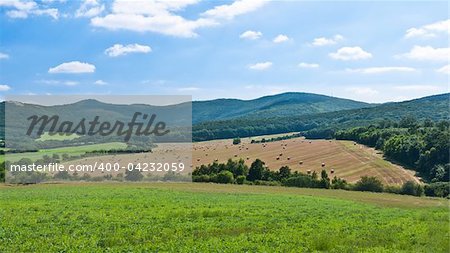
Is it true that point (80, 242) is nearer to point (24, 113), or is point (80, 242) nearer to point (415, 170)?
point (415, 170)

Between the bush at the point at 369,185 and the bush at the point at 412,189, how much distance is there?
362 centimetres

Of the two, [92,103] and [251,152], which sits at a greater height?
[92,103]

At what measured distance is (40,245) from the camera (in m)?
19.1

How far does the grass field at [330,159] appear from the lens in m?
82.7

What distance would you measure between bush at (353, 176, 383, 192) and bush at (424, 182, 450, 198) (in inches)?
291

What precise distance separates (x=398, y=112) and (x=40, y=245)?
19946 centimetres

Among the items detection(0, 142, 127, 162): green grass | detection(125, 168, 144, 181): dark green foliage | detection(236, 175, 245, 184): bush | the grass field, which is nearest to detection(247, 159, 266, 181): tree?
the grass field

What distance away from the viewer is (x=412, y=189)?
228 feet

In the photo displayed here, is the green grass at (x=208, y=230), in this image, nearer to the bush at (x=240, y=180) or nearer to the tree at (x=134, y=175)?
the tree at (x=134, y=175)

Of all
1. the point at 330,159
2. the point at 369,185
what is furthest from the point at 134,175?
the point at 330,159

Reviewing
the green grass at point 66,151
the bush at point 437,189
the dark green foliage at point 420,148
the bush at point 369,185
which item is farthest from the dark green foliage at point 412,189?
the green grass at point 66,151

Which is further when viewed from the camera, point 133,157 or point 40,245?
point 133,157

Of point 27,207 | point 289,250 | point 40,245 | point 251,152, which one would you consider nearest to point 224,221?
point 289,250

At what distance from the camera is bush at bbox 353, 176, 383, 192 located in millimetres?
71750
